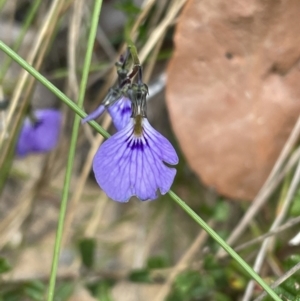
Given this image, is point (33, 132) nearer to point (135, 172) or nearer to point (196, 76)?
point (196, 76)

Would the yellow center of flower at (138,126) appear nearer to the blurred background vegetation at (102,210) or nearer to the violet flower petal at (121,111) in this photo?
the violet flower petal at (121,111)

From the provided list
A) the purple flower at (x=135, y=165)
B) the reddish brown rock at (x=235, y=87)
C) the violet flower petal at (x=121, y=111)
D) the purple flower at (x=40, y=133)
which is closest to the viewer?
the purple flower at (x=135, y=165)

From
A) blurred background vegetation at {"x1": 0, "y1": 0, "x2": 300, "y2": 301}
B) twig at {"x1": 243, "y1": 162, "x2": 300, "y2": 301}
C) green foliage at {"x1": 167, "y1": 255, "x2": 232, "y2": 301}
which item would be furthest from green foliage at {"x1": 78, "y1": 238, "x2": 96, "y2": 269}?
twig at {"x1": 243, "y1": 162, "x2": 300, "y2": 301}

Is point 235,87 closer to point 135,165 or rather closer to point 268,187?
point 268,187

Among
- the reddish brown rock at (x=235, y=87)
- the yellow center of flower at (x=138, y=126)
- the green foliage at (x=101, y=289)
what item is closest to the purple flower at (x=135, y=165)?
the yellow center of flower at (x=138, y=126)

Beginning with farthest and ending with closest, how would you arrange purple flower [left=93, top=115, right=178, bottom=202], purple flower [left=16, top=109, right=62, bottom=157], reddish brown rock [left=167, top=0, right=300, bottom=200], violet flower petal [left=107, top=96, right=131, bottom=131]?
purple flower [left=16, top=109, right=62, bottom=157] < reddish brown rock [left=167, top=0, right=300, bottom=200] < violet flower petal [left=107, top=96, right=131, bottom=131] < purple flower [left=93, top=115, right=178, bottom=202]

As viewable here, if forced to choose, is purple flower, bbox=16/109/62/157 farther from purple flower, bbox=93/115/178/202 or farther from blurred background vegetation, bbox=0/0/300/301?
purple flower, bbox=93/115/178/202
